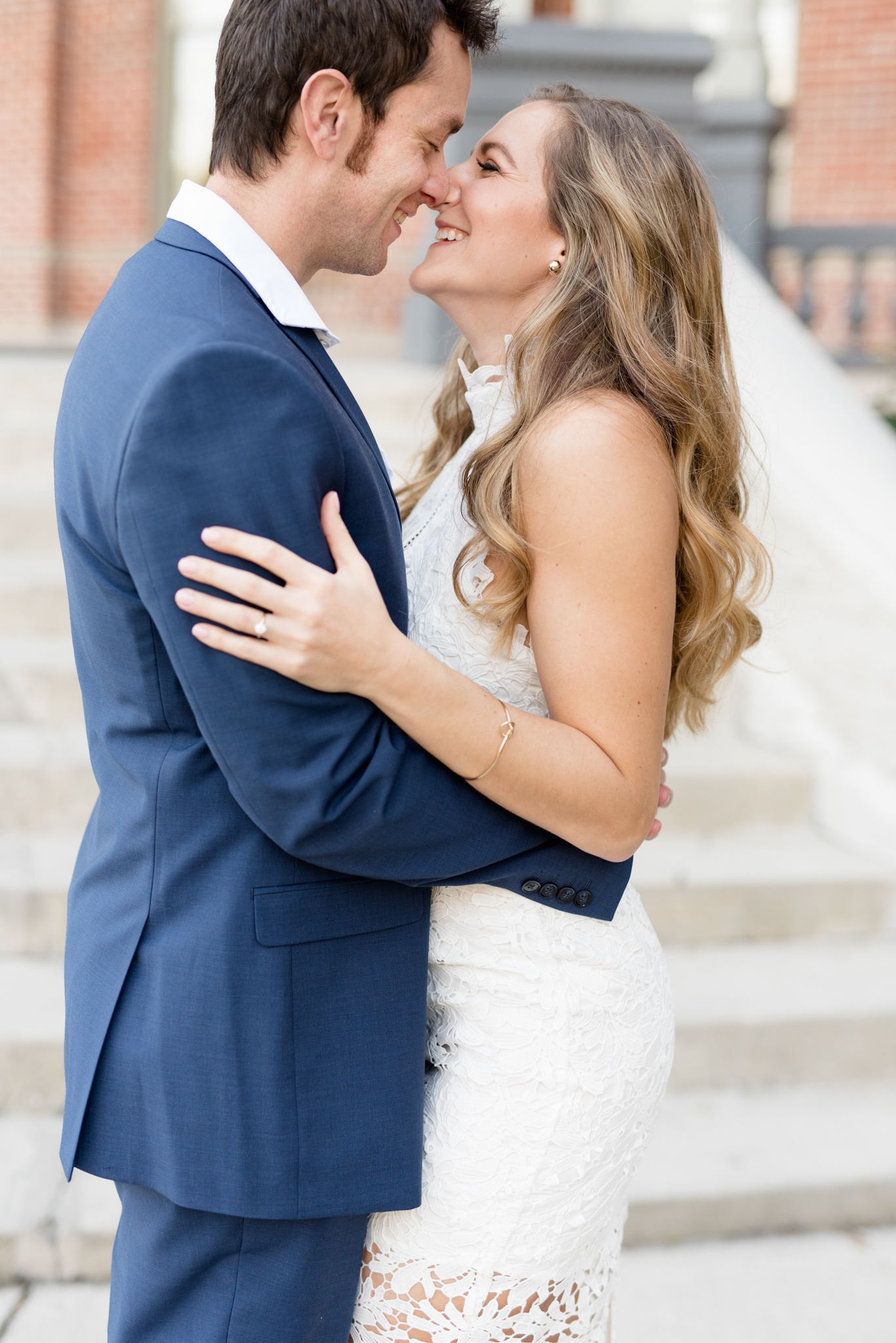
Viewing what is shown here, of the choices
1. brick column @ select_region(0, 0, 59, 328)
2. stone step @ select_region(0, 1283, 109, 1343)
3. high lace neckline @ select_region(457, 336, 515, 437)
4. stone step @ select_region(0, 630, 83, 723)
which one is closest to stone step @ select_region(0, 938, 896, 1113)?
stone step @ select_region(0, 1283, 109, 1343)

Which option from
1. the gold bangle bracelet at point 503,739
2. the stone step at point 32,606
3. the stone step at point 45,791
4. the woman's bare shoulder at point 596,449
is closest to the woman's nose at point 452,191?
the woman's bare shoulder at point 596,449

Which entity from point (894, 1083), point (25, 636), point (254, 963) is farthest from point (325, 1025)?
point (25, 636)

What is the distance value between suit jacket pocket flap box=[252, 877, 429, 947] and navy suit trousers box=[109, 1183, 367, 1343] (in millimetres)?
322

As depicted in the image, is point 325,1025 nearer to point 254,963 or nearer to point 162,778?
point 254,963

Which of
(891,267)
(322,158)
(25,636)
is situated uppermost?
(322,158)

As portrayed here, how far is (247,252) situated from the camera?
1.34 metres

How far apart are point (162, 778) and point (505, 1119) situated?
2.06ft

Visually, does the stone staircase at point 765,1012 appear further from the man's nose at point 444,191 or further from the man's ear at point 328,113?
the man's ear at point 328,113

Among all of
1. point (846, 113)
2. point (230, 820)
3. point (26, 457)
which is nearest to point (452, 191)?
point (230, 820)

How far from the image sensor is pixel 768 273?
6688 mm

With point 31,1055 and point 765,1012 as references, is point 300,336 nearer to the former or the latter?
point 31,1055

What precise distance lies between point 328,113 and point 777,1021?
2625 millimetres

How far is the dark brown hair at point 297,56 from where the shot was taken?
137 cm

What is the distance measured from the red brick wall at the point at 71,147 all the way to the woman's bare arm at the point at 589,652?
9.08 metres
